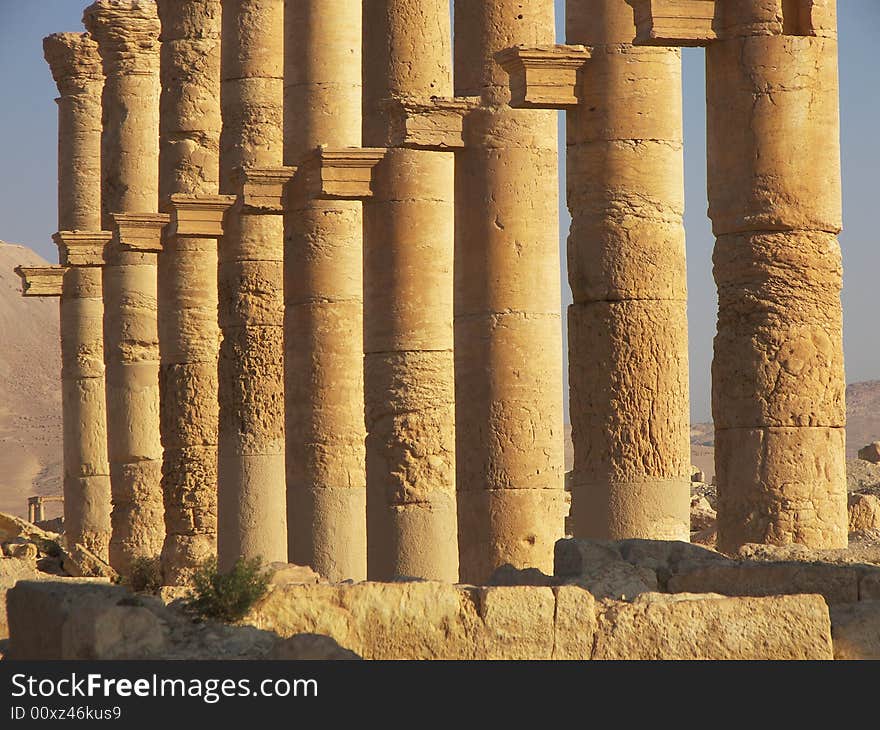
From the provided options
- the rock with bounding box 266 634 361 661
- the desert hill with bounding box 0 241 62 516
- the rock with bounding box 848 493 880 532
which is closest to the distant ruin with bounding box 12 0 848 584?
the rock with bounding box 266 634 361 661

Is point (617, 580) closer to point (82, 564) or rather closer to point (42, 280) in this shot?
point (82, 564)

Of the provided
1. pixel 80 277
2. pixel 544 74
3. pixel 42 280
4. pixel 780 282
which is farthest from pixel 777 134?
A: pixel 42 280

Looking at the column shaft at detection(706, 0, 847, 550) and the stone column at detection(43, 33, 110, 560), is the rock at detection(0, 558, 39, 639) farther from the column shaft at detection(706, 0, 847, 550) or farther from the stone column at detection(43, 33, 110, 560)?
the stone column at detection(43, 33, 110, 560)

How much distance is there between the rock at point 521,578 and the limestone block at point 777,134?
3.62 meters

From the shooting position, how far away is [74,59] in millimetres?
35875

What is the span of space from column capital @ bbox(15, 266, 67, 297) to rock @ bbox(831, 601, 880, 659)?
2626 centimetres

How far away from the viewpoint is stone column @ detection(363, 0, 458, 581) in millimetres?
19828

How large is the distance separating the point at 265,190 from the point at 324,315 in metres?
1.86

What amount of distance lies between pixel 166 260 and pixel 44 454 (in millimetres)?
72647

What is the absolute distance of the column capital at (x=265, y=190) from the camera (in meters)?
23.6

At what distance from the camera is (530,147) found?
1877 centimetres

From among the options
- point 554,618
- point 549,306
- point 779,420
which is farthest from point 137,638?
point 549,306

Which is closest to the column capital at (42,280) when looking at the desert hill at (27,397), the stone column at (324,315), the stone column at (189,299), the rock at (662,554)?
the stone column at (189,299)

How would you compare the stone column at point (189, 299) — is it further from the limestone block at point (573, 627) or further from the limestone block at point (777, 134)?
the limestone block at point (573, 627)
